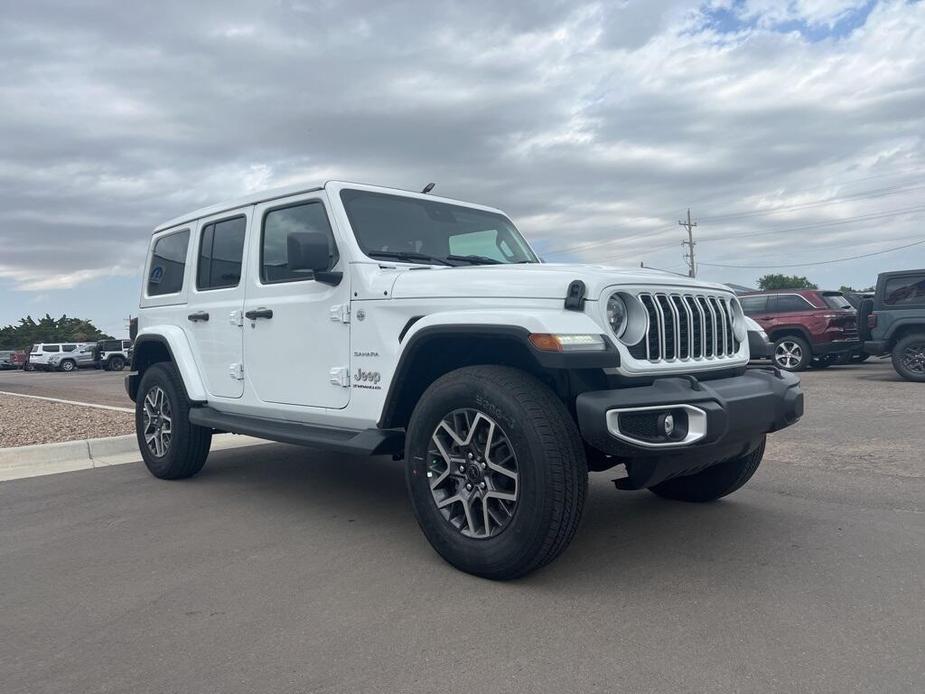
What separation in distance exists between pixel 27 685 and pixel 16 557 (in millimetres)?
1671

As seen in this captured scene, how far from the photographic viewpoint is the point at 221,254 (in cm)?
544

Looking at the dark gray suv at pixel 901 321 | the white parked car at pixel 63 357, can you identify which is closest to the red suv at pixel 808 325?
the dark gray suv at pixel 901 321

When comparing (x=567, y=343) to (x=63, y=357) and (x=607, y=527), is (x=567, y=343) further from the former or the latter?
(x=63, y=357)

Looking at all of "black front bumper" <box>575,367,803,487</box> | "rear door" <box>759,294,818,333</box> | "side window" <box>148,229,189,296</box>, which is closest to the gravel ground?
"side window" <box>148,229,189,296</box>

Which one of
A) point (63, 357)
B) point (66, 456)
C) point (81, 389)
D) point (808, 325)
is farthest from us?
point (63, 357)

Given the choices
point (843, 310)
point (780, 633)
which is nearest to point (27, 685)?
point (780, 633)

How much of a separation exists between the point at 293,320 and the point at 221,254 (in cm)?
123

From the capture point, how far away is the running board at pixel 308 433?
12.8 feet

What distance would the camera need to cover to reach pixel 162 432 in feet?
19.3

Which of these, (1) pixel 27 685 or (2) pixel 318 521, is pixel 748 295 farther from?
(1) pixel 27 685

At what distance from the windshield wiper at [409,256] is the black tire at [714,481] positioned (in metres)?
1.96

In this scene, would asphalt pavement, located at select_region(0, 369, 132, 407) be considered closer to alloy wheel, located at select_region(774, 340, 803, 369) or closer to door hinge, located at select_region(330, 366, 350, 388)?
door hinge, located at select_region(330, 366, 350, 388)

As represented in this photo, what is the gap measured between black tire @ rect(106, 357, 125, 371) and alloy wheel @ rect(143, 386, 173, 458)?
3307cm

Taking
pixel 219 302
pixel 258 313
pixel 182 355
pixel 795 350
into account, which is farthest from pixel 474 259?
pixel 795 350
